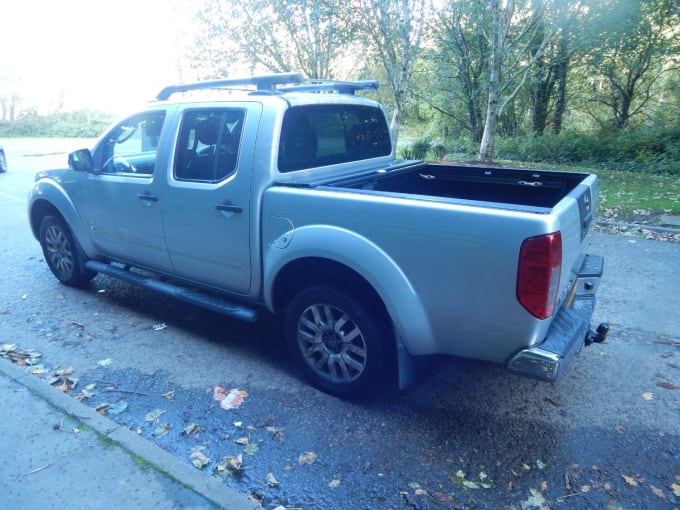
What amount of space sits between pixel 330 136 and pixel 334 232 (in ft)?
4.11

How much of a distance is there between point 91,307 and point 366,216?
3545 millimetres

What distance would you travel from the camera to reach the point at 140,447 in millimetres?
2963

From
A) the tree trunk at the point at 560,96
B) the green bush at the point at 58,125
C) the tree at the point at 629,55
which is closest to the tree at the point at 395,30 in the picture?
the tree at the point at 629,55

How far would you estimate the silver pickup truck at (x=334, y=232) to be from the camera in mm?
2750

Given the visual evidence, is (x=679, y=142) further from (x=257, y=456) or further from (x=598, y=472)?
(x=257, y=456)

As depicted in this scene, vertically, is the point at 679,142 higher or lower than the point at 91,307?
higher

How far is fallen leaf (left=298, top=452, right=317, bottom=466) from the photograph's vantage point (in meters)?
2.96

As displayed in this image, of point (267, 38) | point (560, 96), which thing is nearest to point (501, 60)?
point (267, 38)

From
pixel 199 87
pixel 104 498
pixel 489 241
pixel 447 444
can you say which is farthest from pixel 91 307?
pixel 489 241

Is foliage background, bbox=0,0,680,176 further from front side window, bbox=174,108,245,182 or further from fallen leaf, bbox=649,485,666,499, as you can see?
fallen leaf, bbox=649,485,666,499

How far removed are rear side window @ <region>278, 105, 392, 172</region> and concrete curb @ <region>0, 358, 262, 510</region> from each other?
2.00 metres

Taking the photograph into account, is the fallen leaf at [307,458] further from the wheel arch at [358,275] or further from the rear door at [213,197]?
the rear door at [213,197]

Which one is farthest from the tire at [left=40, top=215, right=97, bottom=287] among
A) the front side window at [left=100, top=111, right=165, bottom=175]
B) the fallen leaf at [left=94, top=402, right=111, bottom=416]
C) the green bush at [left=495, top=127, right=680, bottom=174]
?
the green bush at [left=495, top=127, right=680, bottom=174]

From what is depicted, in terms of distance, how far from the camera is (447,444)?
10.2 feet
